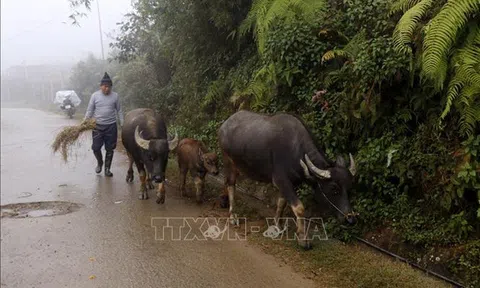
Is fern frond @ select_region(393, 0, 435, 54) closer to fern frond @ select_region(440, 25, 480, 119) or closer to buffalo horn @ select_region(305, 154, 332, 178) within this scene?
fern frond @ select_region(440, 25, 480, 119)

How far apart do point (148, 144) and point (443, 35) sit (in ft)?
15.2

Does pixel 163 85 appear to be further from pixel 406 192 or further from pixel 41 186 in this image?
pixel 406 192

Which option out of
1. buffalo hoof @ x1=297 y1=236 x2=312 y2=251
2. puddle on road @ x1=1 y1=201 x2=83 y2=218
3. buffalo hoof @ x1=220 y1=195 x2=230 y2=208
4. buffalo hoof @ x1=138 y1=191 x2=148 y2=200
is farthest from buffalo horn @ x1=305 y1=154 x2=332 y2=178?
puddle on road @ x1=1 y1=201 x2=83 y2=218

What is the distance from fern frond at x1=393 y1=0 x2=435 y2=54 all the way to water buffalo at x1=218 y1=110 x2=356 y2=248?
4.99 ft

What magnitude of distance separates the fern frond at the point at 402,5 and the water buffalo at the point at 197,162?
140 inches

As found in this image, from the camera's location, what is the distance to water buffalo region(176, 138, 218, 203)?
7.09 metres

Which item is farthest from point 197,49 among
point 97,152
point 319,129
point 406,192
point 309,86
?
point 406,192

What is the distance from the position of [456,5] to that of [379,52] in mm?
1020

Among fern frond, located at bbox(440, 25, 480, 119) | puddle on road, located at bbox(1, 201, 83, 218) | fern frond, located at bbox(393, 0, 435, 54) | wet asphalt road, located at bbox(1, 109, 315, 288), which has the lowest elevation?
puddle on road, located at bbox(1, 201, 83, 218)

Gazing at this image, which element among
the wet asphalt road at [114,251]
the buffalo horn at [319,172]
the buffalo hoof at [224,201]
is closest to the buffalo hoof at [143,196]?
the wet asphalt road at [114,251]

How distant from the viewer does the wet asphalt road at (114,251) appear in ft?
15.4

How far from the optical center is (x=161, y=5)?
10625mm

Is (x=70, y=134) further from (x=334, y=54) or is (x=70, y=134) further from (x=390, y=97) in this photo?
(x=390, y=97)

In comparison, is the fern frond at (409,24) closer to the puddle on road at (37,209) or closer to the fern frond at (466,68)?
the fern frond at (466,68)
